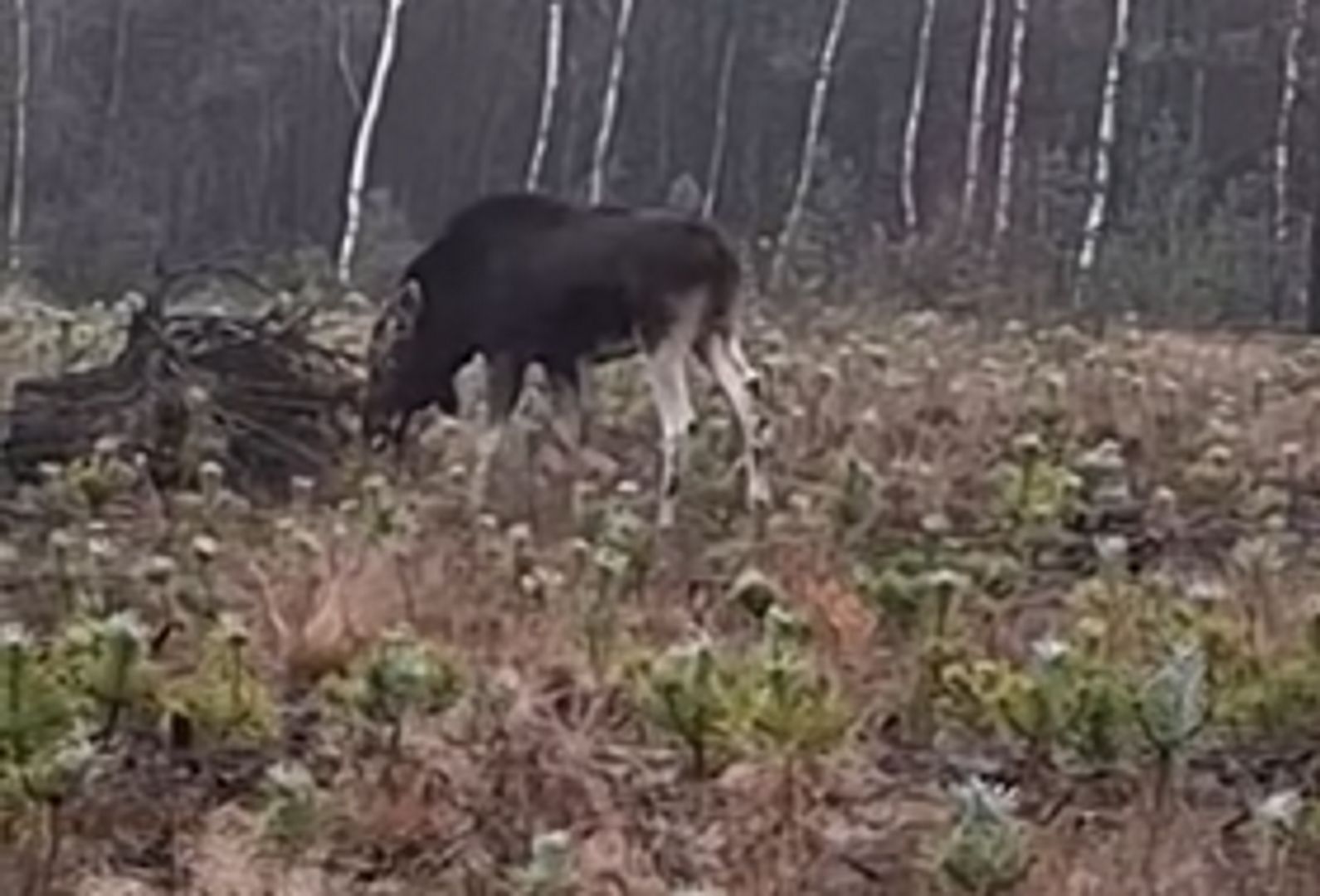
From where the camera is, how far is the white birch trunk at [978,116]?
2822 centimetres

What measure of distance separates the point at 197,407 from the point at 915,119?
21233 mm

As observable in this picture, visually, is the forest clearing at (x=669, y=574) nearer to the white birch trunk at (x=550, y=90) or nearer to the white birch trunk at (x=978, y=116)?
the white birch trunk at (x=978, y=116)

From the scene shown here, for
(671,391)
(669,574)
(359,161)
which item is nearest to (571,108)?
(359,161)

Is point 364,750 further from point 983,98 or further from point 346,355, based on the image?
point 983,98

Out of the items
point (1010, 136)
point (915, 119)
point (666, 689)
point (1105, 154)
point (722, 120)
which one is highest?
point (666, 689)

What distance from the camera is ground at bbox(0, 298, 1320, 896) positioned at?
4820 mm

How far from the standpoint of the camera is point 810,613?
649 centimetres

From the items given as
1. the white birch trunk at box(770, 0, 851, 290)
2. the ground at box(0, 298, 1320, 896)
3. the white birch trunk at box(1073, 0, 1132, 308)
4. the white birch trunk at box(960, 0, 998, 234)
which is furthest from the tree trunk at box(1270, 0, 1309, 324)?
the ground at box(0, 298, 1320, 896)

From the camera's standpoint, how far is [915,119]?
98.9 feet

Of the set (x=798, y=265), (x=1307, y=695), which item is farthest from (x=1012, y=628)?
(x=798, y=265)

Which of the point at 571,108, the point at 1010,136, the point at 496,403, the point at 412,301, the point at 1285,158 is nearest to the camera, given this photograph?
the point at 496,403

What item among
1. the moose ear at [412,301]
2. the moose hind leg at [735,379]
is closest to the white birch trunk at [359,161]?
the moose ear at [412,301]

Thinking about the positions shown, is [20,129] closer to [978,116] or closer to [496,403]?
[978,116]

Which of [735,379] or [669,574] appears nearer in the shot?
[669,574]
